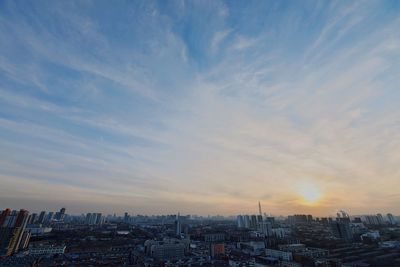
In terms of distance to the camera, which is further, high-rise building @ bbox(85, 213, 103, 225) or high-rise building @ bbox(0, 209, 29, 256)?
high-rise building @ bbox(85, 213, 103, 225)

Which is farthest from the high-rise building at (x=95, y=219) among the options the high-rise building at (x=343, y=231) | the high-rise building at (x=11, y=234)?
the high-rise building at (x=343, y=231)

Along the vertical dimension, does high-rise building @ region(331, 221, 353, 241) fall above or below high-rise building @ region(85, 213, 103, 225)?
below

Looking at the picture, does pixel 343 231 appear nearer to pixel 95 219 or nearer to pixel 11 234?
pixel 11 234

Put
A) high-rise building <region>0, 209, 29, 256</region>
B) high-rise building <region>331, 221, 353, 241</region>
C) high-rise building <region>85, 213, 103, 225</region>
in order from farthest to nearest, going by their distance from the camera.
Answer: high-rise building <region>85, 213, 103, 225</region> < high-rise building <region>331, 221, 353, 241</region> < high-rise building <region>0, 209, 29, 256</region>

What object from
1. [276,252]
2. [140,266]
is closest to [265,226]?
[276,252]

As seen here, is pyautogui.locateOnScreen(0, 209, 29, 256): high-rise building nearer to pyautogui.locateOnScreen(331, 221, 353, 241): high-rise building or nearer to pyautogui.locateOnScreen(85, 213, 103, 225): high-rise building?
pyautogui.locateOnScreen(85, 213, 103, 225): high-rise building

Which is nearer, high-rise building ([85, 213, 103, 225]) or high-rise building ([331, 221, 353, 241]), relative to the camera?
high-rise building ([331, 221, 353, 241])

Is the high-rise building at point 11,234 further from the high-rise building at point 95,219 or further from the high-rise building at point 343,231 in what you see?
the high-rise building at point 343,231

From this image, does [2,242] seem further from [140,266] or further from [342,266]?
[342,266]

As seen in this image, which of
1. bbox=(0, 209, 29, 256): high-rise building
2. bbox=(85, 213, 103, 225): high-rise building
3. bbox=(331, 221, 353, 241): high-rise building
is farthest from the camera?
bbox=(85, 213, 103, 225): high-rise building

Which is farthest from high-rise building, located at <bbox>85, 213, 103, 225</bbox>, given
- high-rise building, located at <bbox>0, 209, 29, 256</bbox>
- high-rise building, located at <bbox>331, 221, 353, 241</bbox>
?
A: high-rise building, located at <bbox>331, 221, 353, 241</bbox>
